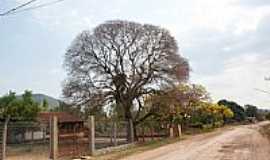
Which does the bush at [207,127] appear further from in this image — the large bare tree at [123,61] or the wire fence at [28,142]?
the wire fence at [28,142]

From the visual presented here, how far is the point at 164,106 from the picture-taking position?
143ft

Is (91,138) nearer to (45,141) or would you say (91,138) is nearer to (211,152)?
(45,141)

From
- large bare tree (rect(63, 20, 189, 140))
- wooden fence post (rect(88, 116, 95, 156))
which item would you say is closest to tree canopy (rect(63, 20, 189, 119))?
large bare tree (rect(63, 20, 189, 140))

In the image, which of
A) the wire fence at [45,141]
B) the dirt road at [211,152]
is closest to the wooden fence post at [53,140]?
the wire fence at [45,141]

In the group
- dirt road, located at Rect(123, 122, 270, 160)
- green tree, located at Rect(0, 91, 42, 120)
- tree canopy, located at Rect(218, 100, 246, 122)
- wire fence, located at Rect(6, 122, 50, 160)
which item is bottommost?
dirt road, located at Rect(123, 122, 270, 160)

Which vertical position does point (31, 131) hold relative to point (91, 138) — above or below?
above

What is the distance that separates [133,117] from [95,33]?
30.5 feet

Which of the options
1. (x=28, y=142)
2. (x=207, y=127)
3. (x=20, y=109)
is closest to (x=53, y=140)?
(x=28, y=142)

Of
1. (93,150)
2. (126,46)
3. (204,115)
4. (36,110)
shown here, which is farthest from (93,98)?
(204,115)

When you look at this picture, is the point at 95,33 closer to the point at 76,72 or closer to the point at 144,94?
the point at 76,72

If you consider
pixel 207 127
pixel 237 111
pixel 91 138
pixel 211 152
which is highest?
pixel 237 111

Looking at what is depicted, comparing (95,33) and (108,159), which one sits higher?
(95,33)

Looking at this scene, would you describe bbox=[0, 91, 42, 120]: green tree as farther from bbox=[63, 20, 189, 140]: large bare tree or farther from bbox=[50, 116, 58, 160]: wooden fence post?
bbox=[50, 116, 58, 160]: wooden fence post

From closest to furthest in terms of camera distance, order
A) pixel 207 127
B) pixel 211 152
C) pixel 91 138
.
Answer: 1. pixel 211 152
2. pixel 91 138
3. pixel 207 127
